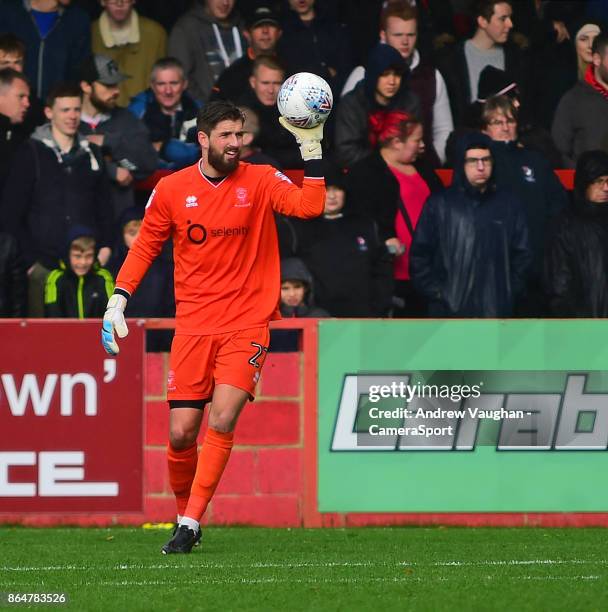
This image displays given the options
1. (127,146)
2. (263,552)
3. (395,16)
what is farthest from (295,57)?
(263,552)

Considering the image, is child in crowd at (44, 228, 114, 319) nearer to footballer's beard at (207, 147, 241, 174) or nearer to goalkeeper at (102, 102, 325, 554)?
goalkeeper at (102, 102, 325, 554)

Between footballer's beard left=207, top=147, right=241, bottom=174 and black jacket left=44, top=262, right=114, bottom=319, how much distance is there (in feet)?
8.60

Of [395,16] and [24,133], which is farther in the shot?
[395,16]

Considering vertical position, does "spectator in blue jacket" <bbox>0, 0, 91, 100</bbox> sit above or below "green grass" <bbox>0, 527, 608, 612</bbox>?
above

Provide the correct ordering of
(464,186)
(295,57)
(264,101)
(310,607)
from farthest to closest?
(295,57) → (264,101) → (464,186) → (310,607)

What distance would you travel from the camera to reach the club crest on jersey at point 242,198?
Result: 8.40m

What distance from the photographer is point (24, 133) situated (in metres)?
12.0

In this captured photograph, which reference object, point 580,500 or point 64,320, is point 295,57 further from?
point 580,500

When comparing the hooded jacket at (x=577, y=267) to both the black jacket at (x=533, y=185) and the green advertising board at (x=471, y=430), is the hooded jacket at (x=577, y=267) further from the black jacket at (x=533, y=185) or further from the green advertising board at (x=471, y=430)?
the green advertising board at (x=471, y=430)

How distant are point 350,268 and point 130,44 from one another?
10.6ft

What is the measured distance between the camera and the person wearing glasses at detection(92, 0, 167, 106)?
13.2 meters

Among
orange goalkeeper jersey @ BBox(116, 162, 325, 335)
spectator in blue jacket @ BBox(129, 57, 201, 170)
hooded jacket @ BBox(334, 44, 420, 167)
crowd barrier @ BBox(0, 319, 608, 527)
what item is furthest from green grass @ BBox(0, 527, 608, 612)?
hooded jacket @ BBox(334, 44, 420, 167)

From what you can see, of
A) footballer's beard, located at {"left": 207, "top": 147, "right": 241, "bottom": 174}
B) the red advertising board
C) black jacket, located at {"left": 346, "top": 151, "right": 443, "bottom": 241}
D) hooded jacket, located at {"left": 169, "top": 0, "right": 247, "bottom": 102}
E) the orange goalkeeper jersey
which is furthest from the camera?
hooded jacket, located at {"left": 169, "top": 0, "right": 247, "bottom": 102}

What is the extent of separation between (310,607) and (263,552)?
7.04ft
